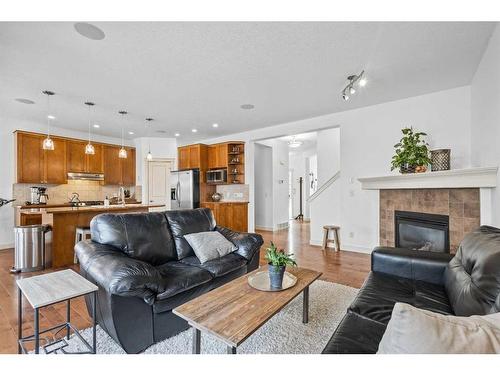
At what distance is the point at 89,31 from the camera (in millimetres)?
2119

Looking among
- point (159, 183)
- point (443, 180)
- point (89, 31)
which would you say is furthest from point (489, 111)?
point (159, 183)

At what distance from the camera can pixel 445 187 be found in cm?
286

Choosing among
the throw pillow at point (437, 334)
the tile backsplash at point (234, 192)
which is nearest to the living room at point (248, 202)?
the throw pillow at point (437, 334)

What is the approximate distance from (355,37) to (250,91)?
1.63 metres

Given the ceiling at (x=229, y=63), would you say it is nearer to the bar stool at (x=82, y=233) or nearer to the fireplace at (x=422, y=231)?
the fireplace at (x=422, y=231)

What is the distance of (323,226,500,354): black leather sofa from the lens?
3.82 ft

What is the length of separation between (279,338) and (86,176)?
6013mm

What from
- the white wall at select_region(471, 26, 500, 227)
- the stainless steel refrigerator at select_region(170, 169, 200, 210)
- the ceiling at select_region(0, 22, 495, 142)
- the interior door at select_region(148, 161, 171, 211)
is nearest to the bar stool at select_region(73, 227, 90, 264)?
the ceiling at select_region(0, 22, 495, 142)

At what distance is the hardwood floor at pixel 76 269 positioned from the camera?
1.96 metres

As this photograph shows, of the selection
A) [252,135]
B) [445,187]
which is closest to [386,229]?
[445,187]

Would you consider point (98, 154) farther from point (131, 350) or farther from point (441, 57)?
point (441, 57)

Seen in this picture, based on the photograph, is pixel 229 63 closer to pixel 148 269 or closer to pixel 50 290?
pixel 148 269

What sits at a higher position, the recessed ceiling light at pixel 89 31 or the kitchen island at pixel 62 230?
the recessed ceiling light at pixel 89 31

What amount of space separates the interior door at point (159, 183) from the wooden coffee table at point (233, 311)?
5.64m
